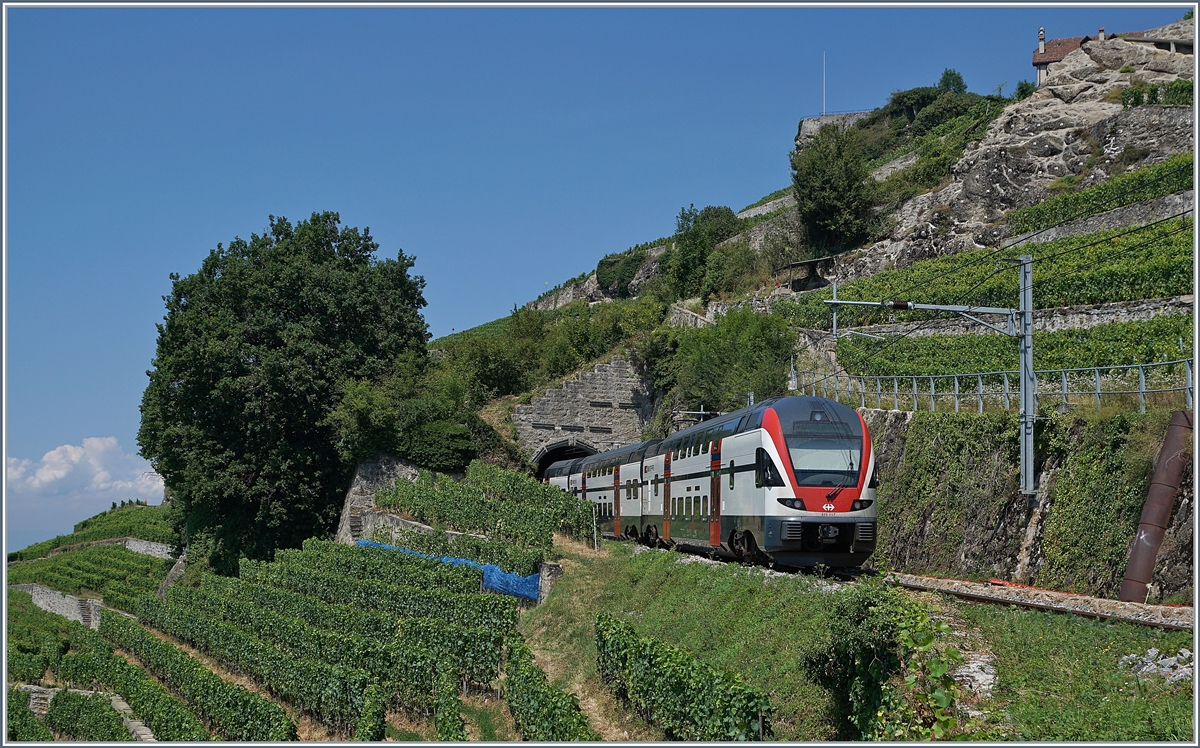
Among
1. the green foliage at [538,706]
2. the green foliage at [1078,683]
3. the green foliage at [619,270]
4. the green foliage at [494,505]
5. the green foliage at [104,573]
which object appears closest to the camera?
the green foliage at [1078,683]

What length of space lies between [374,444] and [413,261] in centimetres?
888

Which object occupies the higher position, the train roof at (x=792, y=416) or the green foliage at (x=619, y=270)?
the green foliage at (x=619, y=270)

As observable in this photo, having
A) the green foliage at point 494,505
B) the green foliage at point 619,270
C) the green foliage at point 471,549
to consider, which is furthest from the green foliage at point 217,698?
the green foliage at point 619,270

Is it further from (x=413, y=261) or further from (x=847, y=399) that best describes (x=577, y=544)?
(x=413, y=261)

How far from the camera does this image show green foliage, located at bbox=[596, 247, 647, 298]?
289 ft

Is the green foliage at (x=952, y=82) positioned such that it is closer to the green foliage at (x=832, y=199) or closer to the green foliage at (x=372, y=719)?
the green foliage at (x=832, y=199)

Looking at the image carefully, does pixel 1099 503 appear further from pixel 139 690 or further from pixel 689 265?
pixel 689 265

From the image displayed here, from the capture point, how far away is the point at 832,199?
197 ft

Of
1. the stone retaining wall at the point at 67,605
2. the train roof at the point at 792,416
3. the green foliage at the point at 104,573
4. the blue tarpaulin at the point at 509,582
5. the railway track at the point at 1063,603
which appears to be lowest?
the stone retaining wall at the point at 67,605

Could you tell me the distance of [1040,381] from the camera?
26531 mm

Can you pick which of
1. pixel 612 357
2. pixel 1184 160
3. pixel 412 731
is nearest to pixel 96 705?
pixel 412 731

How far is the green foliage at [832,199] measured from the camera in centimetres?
5997

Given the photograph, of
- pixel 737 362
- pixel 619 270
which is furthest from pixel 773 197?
pixel 737 362

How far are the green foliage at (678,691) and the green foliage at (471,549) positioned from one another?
27.3ft
